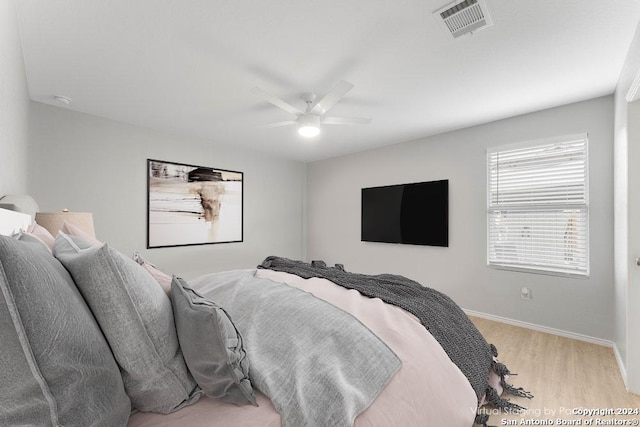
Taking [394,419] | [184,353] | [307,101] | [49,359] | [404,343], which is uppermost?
[307,101]

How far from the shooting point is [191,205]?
14.0 feet

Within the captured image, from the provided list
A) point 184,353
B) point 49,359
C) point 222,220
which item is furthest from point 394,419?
point 222,220

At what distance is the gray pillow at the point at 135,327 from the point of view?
2.65ft

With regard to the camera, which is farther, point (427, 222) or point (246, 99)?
point (427, 222)

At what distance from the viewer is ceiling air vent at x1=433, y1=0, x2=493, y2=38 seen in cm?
171

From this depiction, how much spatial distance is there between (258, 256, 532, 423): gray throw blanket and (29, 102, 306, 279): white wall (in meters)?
2.66

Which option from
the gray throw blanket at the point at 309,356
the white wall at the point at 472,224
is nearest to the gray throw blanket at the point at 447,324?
the gray throw blanket at the point at 309,356

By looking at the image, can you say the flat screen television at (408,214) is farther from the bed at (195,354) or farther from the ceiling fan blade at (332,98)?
the bed at (195,354)

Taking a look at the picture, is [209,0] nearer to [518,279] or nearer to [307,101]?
[307,101]

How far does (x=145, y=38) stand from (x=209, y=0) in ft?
2.15

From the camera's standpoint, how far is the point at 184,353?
35.4 inches

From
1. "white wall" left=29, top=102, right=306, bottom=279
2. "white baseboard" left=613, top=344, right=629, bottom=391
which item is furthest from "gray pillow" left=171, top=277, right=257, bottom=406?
"white wall" left=29, top=102, right=306, bottom=279

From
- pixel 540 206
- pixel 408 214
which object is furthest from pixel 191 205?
pixel 540 206

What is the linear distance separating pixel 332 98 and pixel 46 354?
2370 mm
